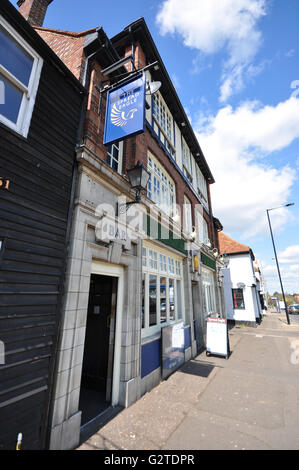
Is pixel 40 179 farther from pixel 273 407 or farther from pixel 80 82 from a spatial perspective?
pixel 273 407

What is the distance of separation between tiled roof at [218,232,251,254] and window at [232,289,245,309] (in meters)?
4.25

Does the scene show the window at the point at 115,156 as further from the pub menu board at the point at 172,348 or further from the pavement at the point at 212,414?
the pavement at the point at 212,414

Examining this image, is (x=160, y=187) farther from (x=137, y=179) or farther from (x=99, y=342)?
(x=99, y=342)

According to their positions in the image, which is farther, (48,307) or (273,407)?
(273,407)

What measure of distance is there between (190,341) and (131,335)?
15.2ft

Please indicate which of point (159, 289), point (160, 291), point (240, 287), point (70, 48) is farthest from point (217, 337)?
point (240, 287)

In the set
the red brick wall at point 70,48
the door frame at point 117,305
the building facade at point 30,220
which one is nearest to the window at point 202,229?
the door frame at point 117,305

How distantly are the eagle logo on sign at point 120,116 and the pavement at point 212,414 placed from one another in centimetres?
620

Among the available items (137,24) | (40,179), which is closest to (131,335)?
(40,179)

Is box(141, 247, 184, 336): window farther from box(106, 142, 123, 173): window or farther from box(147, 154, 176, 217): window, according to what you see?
box(106, 142, 123, 173): window

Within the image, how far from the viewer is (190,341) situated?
8.53 metres

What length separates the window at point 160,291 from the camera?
6.26 meters

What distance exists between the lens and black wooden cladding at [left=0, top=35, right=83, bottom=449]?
2799mm

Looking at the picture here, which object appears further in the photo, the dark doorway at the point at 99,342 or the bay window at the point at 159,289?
the bay window at the point at 159,289
